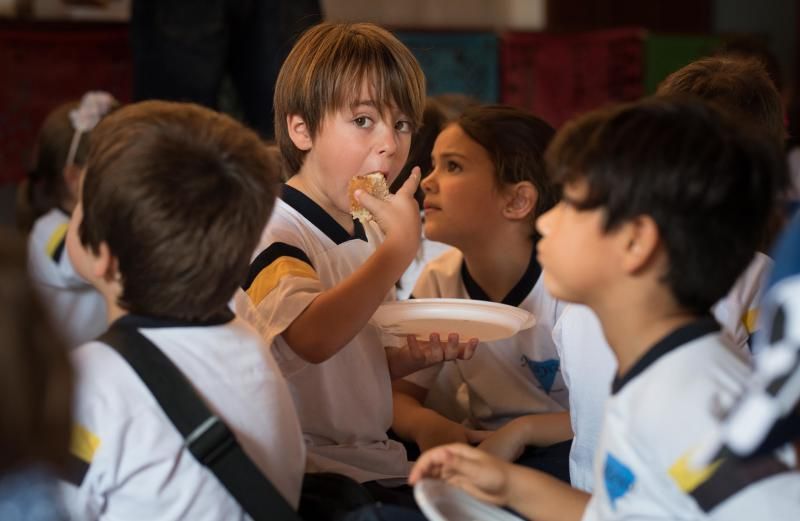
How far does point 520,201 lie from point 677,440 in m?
1.42

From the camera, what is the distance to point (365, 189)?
81.0 inches

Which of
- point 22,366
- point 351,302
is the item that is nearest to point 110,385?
point 22,366

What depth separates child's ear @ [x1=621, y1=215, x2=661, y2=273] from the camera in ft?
4.34

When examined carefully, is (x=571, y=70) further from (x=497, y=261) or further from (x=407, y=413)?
(x=407, y=413)

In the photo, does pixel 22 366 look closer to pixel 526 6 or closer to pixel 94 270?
pixel 94 270

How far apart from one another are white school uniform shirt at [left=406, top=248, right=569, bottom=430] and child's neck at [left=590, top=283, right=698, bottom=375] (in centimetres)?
99

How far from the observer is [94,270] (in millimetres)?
1510

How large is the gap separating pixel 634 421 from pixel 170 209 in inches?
25.6

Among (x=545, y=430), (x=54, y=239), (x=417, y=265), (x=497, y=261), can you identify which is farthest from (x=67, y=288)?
(x=545, y=430)

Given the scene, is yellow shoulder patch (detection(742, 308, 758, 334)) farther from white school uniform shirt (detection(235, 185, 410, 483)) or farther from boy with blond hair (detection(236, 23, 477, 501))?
white school uniform shirt (detection(235, 185, 410, 483))

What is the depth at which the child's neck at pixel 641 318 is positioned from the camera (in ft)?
4.46

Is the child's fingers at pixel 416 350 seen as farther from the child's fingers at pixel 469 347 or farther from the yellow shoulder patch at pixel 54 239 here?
the yellow shoulder patch at pixel 54 239

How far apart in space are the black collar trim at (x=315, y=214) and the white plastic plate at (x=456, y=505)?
74 cm

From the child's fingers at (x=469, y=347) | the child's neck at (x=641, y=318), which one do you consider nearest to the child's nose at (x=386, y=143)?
the child's fingers at (x=469, y=347)
